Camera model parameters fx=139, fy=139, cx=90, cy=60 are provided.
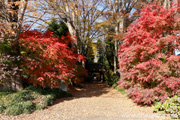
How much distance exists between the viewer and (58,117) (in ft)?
14.8

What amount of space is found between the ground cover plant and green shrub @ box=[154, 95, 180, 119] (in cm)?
24

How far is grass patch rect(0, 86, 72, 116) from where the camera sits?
4.64 meters

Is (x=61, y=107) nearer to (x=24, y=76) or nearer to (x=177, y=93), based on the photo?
(x=24, y=76)

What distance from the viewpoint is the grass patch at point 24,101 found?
4.64 metres

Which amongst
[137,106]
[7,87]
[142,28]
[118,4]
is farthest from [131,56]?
[118,4]

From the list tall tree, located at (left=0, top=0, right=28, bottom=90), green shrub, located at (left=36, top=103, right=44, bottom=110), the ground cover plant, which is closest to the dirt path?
green shrub, located at (left=36, top=103, right=44, bottom=110)

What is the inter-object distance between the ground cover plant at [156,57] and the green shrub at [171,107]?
0.24 metres

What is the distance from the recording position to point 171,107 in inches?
177

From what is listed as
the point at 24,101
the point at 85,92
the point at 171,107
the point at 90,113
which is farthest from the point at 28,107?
the point at 85,92

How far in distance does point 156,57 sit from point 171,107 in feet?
5.64

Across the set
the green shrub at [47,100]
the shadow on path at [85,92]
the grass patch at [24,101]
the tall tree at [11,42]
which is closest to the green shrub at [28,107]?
the grass patch at [24,101]

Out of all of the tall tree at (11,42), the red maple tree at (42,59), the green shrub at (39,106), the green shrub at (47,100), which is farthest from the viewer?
the red maple tree at (42,59)

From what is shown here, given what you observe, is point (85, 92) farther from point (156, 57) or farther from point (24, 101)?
point (156, 57)

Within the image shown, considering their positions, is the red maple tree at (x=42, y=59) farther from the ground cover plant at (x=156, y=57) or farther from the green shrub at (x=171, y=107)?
the green shrub at (x=171, y=107)
